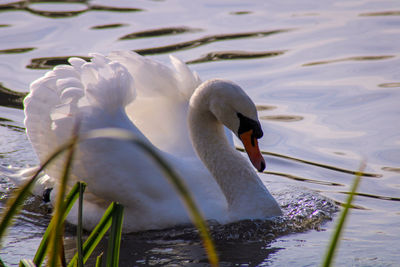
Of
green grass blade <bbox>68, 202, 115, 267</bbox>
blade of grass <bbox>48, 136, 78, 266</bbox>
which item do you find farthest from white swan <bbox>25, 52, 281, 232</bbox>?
blade of grass <bbox>48, 136, 78, 266</bbox>

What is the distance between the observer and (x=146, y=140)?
5.25 metres

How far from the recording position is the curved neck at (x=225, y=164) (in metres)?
5.35

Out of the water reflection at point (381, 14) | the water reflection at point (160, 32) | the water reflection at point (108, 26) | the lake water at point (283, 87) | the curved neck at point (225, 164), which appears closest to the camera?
the lake water at point (283, 87)

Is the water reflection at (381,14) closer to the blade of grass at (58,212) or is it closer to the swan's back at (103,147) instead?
the swan's back at (103,147)

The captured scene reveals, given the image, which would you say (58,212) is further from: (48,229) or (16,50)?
(16,50)

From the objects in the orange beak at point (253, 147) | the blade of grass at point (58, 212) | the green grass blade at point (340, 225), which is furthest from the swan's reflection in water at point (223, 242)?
the green grass blade at point (340, 225)

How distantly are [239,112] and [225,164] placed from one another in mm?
514

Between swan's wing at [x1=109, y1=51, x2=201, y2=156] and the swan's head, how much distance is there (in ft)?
1.77

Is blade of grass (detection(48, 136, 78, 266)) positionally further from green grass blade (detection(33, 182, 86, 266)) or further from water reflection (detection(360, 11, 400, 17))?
water reflection (detection(360, 11, 400, 17))

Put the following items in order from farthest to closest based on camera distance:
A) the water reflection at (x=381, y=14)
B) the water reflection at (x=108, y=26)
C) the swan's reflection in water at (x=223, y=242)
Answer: the water reflection at (x=108, y=26), the water reflection at (x=381, y=14), the swan's reflection in water at (x=223, y=242)

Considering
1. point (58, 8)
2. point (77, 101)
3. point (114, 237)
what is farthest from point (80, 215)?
point (58, 8)

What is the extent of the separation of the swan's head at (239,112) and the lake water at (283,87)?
0.59m

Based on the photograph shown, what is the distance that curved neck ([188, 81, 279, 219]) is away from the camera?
211 inches

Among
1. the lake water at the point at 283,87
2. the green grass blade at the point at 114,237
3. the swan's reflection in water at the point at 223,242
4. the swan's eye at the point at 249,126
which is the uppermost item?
the green grass blade at the point at 114,237
